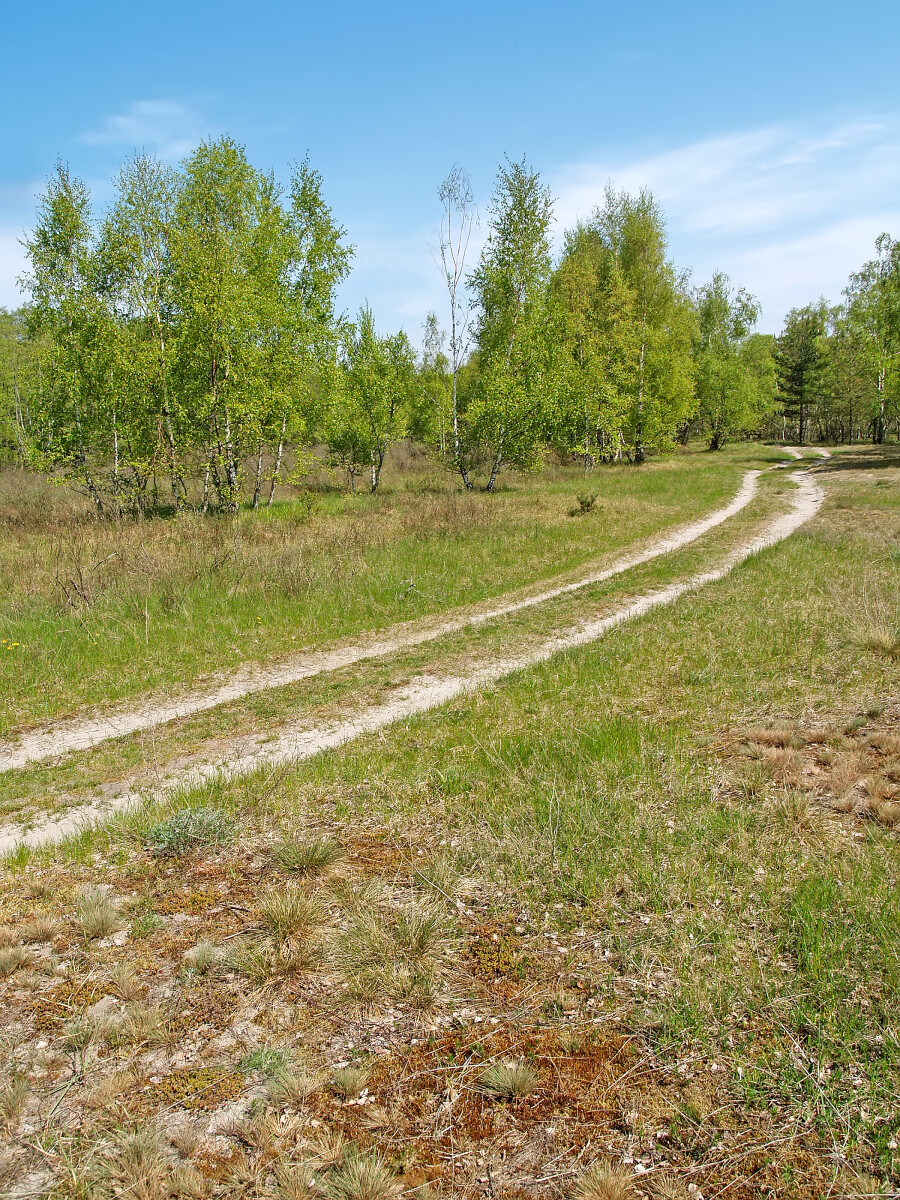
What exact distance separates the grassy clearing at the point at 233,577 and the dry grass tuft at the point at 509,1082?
7.28 meters

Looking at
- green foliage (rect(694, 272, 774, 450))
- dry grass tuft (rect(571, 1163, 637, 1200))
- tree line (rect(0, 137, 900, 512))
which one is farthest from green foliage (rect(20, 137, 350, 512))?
green foliage (rect(694, 272, 774, 450))

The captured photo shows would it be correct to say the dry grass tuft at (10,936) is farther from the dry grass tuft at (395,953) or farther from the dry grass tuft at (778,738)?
the dry grass tuft at (778,738)

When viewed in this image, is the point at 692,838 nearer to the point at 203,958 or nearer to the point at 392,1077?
the point at 392,1077

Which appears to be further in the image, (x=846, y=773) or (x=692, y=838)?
(x=846, y=773)

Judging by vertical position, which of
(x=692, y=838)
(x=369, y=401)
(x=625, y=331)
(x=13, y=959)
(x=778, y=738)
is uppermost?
(x=625, y=331)

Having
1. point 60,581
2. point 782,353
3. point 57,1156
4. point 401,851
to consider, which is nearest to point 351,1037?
point 57,1156

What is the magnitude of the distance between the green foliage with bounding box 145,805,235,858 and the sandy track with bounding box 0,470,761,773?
2.91m

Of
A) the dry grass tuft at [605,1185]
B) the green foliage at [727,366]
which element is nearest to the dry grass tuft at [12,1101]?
the dry grass tuft at [605,1185]

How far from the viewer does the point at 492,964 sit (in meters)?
3.44

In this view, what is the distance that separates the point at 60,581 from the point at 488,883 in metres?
11.0

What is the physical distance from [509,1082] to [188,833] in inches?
120

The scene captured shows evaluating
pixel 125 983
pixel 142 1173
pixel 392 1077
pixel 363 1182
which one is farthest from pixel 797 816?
pixel 125 983

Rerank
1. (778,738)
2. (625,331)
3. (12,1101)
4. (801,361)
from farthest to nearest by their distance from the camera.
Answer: (801,361) → (625,331) → (778,738) → (12,1101)

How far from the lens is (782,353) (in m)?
58.8
